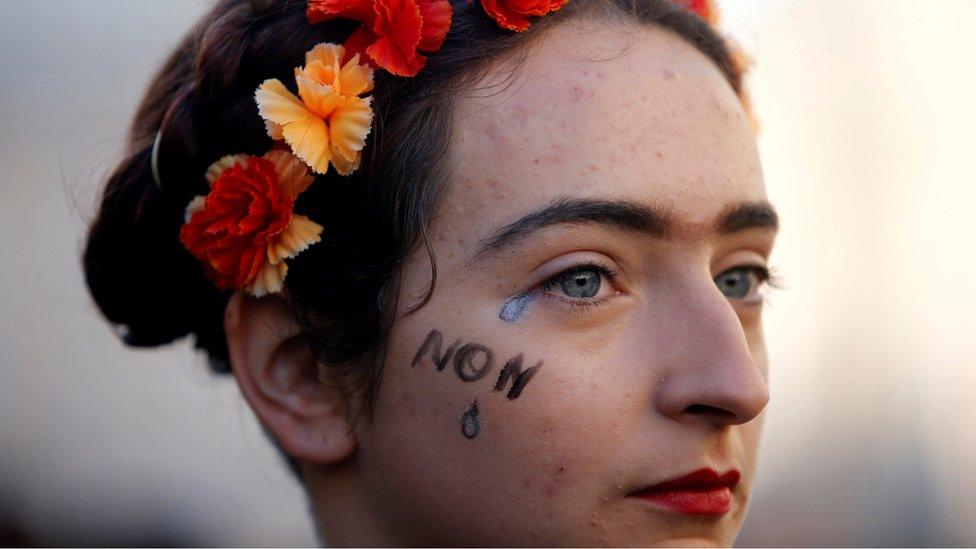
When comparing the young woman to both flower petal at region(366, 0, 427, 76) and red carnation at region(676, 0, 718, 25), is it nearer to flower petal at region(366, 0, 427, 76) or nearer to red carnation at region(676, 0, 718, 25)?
flower petal at region(366, 0, 427, 76)

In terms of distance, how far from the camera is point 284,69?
1991 millimetres

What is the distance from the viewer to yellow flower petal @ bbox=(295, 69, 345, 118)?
6.17 feet

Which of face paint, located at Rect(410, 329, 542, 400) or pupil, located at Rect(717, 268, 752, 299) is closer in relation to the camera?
face paint, located at Rect(410, 329, 542, 400)

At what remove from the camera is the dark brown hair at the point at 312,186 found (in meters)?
1.88

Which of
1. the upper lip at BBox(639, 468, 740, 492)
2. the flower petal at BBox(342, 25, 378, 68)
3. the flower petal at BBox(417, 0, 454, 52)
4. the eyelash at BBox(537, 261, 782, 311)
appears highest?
the flower petal at BBox(417, 0, 454, 52)

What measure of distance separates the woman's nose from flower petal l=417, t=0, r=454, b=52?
75cm

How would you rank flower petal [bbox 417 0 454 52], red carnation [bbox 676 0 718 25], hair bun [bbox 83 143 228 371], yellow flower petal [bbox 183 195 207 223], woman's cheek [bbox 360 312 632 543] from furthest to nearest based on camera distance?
red carnation [bbox 676 0 718 25] < hair bun [bbox 83 143 228 371] < yellow flower petal [bbox 183 195 207 223] < flower petal [bbox 417 0 454 52] < woman's cheek [bbox 360 312 632 543]

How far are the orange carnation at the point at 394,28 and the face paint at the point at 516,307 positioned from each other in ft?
1.73

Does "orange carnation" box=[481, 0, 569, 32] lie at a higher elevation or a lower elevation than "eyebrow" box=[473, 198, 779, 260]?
higher

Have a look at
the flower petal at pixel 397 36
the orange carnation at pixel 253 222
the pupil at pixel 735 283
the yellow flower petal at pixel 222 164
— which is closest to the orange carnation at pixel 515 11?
the flower petal at pixel 397 36

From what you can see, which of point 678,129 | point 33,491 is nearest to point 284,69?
point 678,129

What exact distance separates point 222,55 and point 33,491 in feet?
8.47

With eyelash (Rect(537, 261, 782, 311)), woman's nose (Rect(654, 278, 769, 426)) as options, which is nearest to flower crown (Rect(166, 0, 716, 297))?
eyelash (Rect(537, 261, 782, 311))

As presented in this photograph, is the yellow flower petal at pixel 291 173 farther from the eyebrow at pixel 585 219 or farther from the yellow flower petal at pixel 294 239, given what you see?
the eyebrow at pixel 585 219
